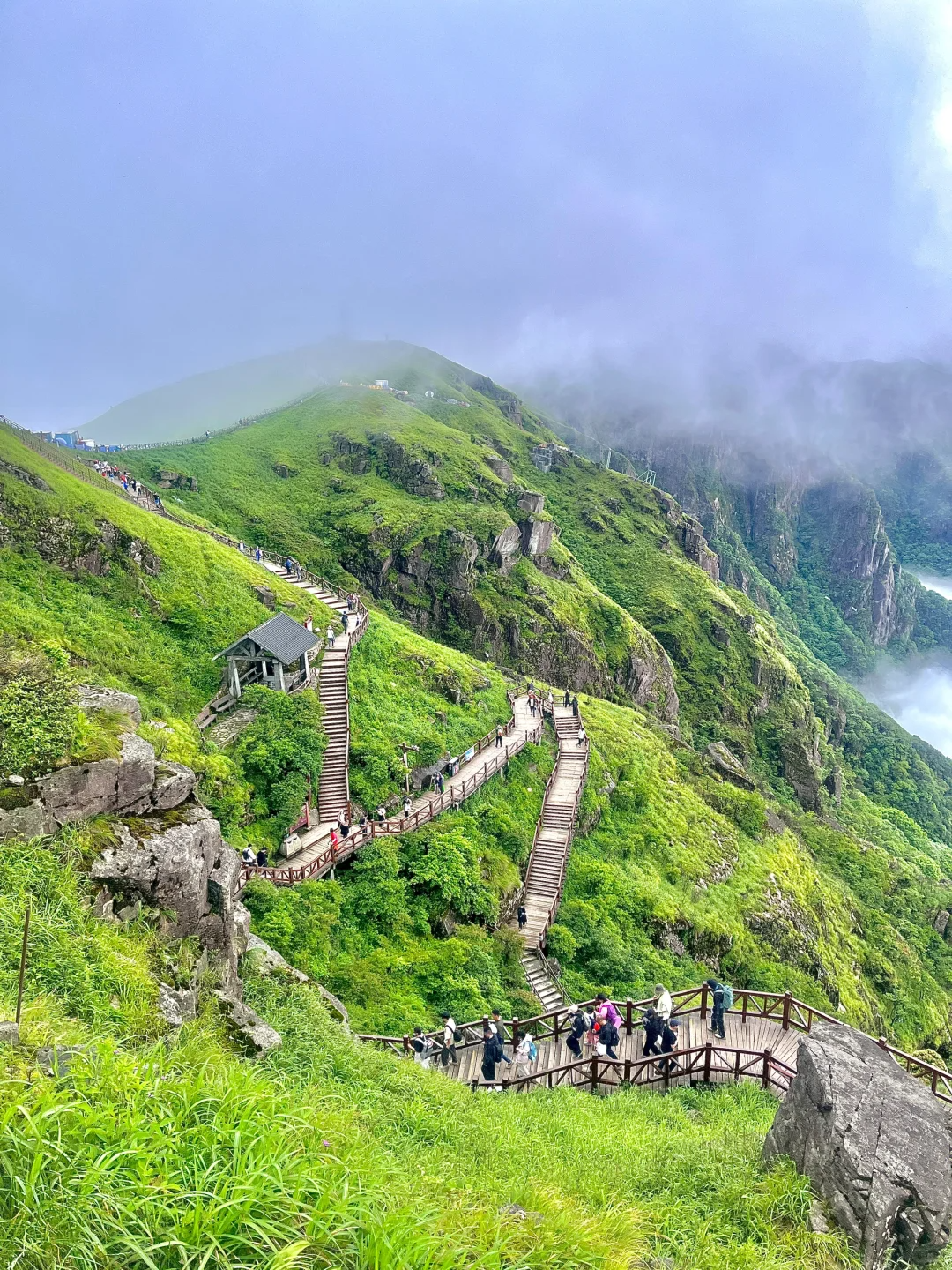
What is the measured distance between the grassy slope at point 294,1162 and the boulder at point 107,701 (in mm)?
4538

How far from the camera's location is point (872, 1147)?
348 inches

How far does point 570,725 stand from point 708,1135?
26795 mm

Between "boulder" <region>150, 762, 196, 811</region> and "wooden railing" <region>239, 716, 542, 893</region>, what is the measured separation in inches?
212

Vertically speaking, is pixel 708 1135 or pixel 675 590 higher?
pixel 675 590

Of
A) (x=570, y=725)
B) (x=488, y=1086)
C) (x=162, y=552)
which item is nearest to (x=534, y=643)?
(x=570, y=725)

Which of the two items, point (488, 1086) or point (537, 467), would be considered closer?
point (488, 1086)

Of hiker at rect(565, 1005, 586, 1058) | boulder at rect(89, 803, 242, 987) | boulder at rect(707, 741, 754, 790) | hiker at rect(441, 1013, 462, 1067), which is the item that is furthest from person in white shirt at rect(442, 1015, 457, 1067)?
boulder at rect(707, 741, 754, 790)

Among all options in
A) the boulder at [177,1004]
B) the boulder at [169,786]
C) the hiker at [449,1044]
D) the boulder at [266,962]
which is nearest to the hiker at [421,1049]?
the hiker at [449,1044]

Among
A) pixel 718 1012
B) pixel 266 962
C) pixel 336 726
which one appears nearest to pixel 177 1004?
pixel 266 962

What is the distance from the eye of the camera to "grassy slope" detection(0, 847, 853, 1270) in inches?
162

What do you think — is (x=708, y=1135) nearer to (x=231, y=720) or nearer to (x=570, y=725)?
(x=231, y=720)

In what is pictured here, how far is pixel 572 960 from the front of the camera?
2419cm

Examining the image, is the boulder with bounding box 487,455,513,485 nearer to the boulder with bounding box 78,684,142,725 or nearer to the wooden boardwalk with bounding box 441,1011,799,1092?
the boulder with bounding box 78,684,142,725

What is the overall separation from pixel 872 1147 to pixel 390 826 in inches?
670
